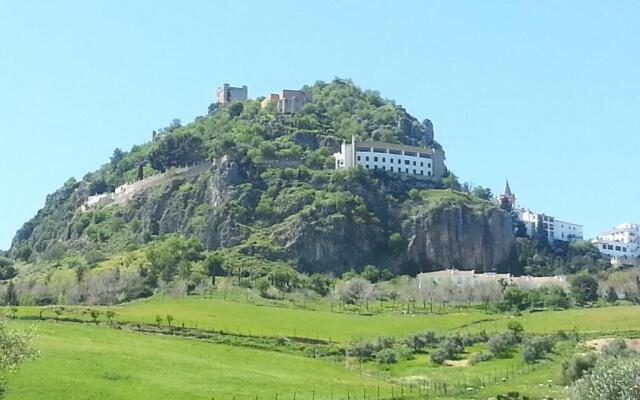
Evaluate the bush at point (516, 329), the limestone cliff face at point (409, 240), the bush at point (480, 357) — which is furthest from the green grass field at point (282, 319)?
the limestone cliff face at point (409, 240)

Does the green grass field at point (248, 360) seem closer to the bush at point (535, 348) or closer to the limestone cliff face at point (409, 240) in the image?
the bush at point (535, 348)

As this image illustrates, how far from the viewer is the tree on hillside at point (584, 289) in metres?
148

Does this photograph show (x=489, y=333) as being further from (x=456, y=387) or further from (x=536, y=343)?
(x=456, y=387)

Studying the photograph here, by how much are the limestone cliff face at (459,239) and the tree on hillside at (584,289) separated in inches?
1235

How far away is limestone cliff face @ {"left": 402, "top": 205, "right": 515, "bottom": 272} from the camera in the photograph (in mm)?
185125

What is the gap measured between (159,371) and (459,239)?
408ft

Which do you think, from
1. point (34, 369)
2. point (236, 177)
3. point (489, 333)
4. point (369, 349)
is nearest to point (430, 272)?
point (236, 177)

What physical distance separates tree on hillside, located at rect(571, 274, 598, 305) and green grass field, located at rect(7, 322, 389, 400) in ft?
231

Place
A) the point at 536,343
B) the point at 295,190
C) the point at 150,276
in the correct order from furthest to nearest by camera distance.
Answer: the point at 295,190
the point at 150,276
the point at 536,343

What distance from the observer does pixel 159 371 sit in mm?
70375

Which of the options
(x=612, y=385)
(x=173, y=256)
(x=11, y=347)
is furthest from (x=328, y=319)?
(x=612, y=385)

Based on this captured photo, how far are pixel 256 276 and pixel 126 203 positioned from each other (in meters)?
55.2

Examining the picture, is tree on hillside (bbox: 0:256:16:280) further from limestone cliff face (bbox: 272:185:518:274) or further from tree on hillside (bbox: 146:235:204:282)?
limestone cliff face (bbox: 272:185:518:274)

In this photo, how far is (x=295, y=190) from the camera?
18638 centimetres
